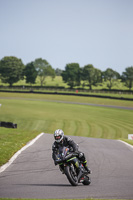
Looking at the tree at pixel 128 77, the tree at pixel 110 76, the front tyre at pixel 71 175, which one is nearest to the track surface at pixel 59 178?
the front tyre at pixel 71 175

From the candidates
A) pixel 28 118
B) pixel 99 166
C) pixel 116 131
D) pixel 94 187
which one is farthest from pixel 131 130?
pixel 94 187

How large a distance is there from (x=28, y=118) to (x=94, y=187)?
113 feet

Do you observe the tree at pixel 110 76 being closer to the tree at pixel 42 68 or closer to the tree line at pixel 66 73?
the tree line at pixel 66 73

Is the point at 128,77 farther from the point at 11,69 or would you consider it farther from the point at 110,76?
the point at 11,69

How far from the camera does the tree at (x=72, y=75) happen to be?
147 metres

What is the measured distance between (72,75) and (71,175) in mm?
139223

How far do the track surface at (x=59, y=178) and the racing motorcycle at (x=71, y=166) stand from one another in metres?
0.24

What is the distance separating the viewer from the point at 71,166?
29.0ft

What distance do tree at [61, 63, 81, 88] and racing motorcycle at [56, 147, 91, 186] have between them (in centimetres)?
13632

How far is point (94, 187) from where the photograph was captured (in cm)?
891

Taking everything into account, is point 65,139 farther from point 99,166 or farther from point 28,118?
point 28,118

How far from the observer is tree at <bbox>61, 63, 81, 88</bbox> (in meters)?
147

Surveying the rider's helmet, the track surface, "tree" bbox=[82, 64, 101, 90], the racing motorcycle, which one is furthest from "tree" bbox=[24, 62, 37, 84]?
the rider's helmet

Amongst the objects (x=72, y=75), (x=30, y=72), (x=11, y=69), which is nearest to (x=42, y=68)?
(x=30, y=72)
